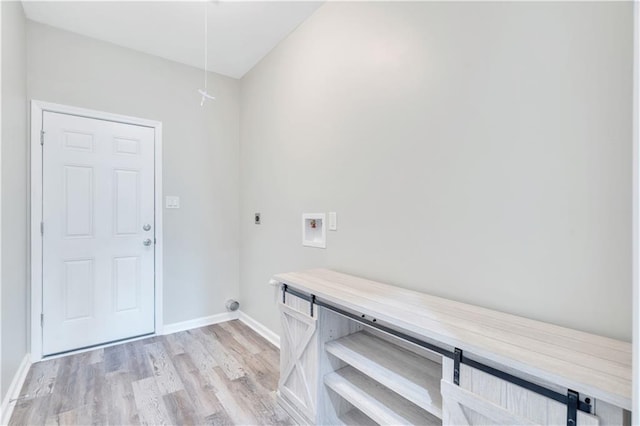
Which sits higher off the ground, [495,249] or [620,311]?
[495,249]

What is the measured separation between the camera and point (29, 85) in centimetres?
230

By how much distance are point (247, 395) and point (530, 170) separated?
202 cm

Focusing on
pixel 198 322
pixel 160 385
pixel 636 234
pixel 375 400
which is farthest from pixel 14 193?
pixel 636 234

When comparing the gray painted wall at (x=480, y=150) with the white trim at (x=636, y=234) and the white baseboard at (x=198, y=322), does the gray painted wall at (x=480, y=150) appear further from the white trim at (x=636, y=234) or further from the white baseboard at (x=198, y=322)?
the white baseboard at (x=198, y=322)

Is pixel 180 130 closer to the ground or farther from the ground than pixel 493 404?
farther from the ground

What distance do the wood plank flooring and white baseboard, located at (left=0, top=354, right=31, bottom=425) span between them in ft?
0.11

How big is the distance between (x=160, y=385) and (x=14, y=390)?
0.89m

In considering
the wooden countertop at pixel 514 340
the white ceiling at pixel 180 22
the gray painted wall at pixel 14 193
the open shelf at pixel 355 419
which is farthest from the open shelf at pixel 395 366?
the white ceiling at pixel 180 22

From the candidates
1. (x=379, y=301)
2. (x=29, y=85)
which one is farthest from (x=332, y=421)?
(x=29, y=85)

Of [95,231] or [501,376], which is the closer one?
[501,376]

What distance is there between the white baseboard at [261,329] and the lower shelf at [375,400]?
119 cm

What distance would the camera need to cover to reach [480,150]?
1271mm

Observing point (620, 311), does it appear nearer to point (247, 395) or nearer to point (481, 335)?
point (481, 335)

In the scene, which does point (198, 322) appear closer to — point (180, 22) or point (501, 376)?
point (180, 22)
